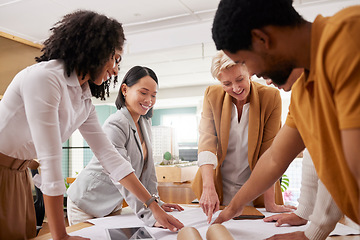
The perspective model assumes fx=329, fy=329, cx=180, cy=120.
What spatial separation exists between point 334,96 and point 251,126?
1144 millimetres

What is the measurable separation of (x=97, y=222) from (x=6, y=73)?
162 cm

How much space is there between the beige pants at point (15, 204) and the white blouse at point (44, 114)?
0.24ft

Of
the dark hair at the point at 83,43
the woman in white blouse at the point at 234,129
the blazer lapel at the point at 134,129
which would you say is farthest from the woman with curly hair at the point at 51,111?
the woman in white blouse at the point at 234,129

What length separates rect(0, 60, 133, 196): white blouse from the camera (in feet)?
2.96

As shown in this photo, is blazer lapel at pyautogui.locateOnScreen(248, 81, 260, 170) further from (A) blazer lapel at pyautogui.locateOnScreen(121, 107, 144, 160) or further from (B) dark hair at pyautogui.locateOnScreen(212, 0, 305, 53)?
(B) dark hair at pyautogui.locateOnScreen(212, 0, 305, 53)

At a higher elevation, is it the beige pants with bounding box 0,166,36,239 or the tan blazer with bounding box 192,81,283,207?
the tan blazer with bounding box 192,81,283,207

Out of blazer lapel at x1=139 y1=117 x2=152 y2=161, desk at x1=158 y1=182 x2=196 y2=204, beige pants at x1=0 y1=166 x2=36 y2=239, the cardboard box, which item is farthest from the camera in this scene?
the cardboard box

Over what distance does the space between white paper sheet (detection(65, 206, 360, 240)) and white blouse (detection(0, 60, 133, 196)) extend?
0.29 metres

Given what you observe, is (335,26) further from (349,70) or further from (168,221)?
(168,221)

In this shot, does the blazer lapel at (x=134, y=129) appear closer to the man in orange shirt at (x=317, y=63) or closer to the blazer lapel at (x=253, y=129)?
the blazer lapel at (x=253, y=129)

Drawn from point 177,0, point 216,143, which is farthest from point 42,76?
point 177,0

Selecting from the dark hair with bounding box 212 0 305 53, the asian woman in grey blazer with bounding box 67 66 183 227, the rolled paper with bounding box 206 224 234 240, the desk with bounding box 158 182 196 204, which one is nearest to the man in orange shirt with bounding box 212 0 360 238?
the dark hair with bounding box 212 0 305 53

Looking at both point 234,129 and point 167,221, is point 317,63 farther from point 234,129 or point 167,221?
point 234,129

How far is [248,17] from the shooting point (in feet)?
2.27
